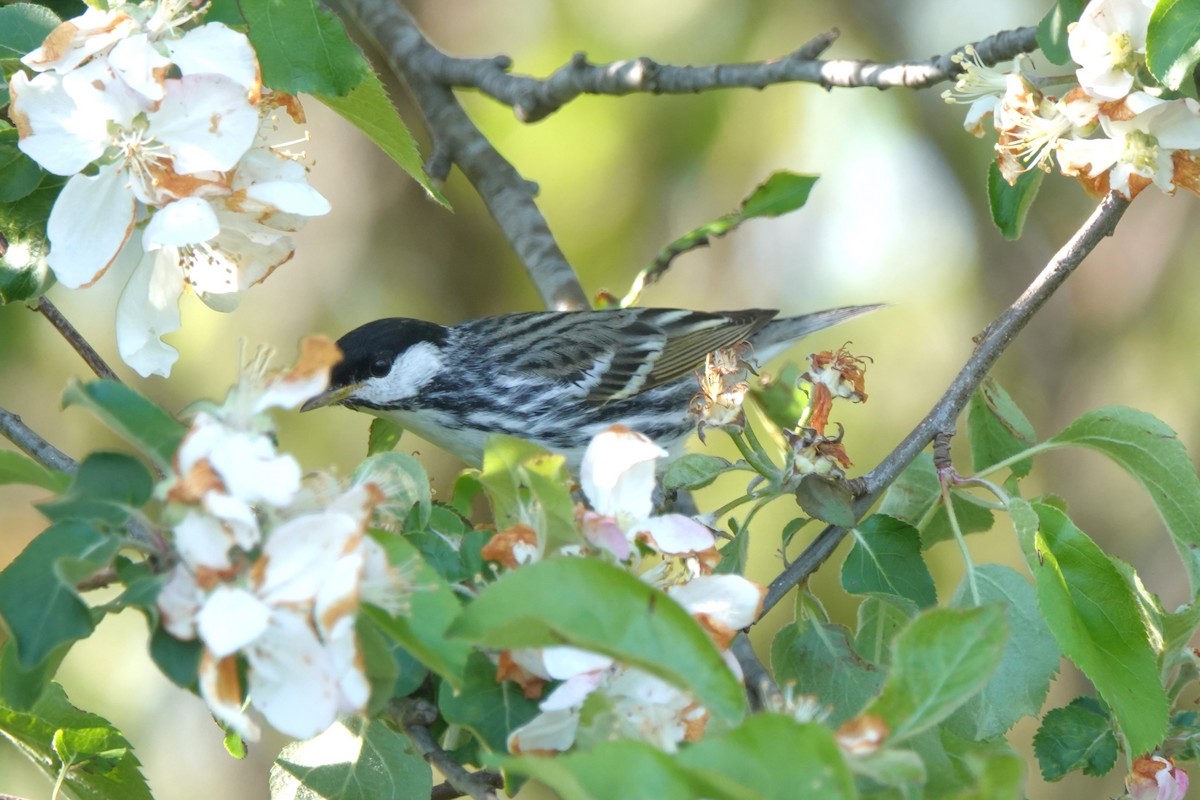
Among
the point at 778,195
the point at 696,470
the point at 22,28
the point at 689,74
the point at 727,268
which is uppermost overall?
the point at 22,28

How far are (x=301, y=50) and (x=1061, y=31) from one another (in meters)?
1.17

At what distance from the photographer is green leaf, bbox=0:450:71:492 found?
1.11 metres

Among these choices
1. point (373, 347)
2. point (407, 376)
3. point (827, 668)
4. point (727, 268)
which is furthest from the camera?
point (727, 268)

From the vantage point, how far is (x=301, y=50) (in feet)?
5.43

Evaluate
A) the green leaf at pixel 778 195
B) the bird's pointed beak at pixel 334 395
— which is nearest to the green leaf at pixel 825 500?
the green leaf at pixel 778 195

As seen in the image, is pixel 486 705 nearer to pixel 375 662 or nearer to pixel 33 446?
pixel 375 662

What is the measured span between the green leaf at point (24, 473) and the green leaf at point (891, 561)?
1.06 meters

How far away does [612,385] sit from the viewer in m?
3.93

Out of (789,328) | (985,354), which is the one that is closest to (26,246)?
(985,354)

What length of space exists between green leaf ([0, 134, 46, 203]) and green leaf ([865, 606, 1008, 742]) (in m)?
1.19

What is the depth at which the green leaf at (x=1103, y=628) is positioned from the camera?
1.54m

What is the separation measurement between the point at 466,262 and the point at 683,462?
13.0 feet

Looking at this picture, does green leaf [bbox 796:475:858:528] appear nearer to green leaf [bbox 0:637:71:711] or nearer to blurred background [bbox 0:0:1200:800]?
green leaf [bbox 0:637:71:711]

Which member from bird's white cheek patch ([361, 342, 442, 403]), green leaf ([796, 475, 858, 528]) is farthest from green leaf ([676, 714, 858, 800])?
bird's white cheek patch ([361, 342, 442, 403])
